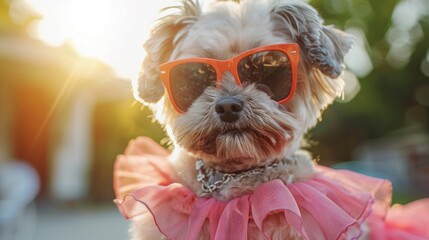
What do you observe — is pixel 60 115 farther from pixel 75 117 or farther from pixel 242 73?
pixel 242 73

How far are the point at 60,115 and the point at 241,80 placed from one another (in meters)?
→ 16.0

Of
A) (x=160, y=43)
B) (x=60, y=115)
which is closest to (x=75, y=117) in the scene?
(x=60, y=115)

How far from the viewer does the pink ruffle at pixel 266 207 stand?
294cm

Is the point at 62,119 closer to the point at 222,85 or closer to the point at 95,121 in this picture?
the point at 95,121

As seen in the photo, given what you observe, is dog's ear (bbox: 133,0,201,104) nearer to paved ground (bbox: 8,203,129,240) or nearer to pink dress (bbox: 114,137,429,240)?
pink dress (bbox: 114,137,429,240)

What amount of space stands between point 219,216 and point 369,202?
81 centimetres

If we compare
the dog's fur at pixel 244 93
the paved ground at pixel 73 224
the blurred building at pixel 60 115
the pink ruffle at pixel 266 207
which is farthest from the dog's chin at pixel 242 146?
the blurred building at pixel 60 115

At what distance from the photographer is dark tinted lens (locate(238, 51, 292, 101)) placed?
3174 mm

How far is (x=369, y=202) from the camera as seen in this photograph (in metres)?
3.14

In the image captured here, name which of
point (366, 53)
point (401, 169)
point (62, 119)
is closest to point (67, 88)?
point (62, 119)

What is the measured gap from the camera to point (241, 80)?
3.23 meters

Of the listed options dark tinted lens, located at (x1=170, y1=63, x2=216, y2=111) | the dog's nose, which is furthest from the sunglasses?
the dog's nose

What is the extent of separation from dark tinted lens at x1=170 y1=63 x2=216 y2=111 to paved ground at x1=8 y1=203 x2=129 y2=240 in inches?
259

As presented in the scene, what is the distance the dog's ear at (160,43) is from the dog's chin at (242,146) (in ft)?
1.72
